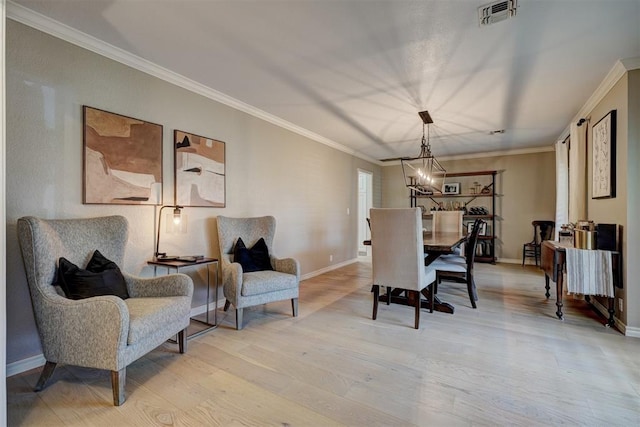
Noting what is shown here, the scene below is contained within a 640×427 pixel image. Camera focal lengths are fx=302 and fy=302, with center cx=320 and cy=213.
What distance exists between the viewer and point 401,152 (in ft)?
21.0

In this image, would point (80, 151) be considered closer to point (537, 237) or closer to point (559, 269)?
point (559, 269)

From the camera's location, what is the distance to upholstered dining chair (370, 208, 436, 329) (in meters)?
2.78

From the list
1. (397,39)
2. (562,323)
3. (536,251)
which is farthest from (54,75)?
(536,251)

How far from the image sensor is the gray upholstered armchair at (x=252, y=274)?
9.09ft

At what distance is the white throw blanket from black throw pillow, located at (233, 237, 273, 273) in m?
2.96

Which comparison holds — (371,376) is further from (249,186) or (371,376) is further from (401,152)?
(401,152)

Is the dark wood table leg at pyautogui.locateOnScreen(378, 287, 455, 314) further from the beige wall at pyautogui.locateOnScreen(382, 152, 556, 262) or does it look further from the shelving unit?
the beige wall at pyautogui.locateOnScreen(382, 152, 556, 262)

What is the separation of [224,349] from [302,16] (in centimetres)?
249

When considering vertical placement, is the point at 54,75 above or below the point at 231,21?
below

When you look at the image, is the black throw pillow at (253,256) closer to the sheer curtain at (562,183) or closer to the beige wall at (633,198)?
the beige wall at (633,198)

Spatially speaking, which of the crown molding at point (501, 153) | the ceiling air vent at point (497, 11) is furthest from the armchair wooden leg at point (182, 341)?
the crown molding at point (501, 153)

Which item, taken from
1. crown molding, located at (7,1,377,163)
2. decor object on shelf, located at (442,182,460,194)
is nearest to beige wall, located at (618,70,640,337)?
crown molding, located at (7,1,377,163)

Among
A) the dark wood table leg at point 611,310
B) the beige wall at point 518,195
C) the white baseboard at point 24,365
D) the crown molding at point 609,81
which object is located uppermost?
the crown molding at point 609,81

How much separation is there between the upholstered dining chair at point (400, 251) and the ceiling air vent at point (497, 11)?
4.84 ft
